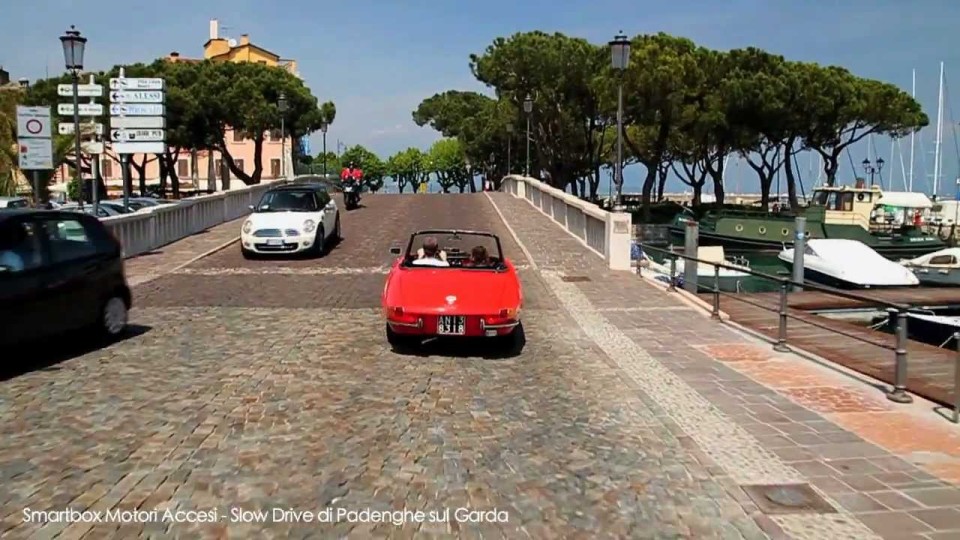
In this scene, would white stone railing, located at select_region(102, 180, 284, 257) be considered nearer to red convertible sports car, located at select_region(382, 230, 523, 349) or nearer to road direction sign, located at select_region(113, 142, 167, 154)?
road direction sign, located at select_region(113, 142, 167, 154)

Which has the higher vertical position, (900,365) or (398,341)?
(900,365)

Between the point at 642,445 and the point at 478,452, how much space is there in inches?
52.5

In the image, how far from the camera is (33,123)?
1758cm

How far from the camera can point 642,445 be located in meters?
6.93

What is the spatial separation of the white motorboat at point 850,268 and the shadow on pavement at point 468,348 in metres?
18.7

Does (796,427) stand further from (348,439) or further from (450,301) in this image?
(450,301)

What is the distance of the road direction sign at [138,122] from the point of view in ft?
70.6

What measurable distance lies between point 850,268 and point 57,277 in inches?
929

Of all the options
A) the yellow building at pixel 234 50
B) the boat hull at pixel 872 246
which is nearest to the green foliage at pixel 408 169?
the yellow building at pixel 234 50

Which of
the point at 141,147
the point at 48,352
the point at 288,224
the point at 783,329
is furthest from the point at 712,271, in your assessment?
the point at 48,352

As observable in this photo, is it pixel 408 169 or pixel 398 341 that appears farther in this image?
pixel 408 169

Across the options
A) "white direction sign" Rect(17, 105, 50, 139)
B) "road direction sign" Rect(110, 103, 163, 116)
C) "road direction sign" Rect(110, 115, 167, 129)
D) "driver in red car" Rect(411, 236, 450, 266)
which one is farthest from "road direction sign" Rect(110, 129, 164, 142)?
"driver in red car" Rect(411, 236, 450, 266)

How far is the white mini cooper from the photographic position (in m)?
19.7

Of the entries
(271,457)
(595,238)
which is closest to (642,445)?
(271,457)
